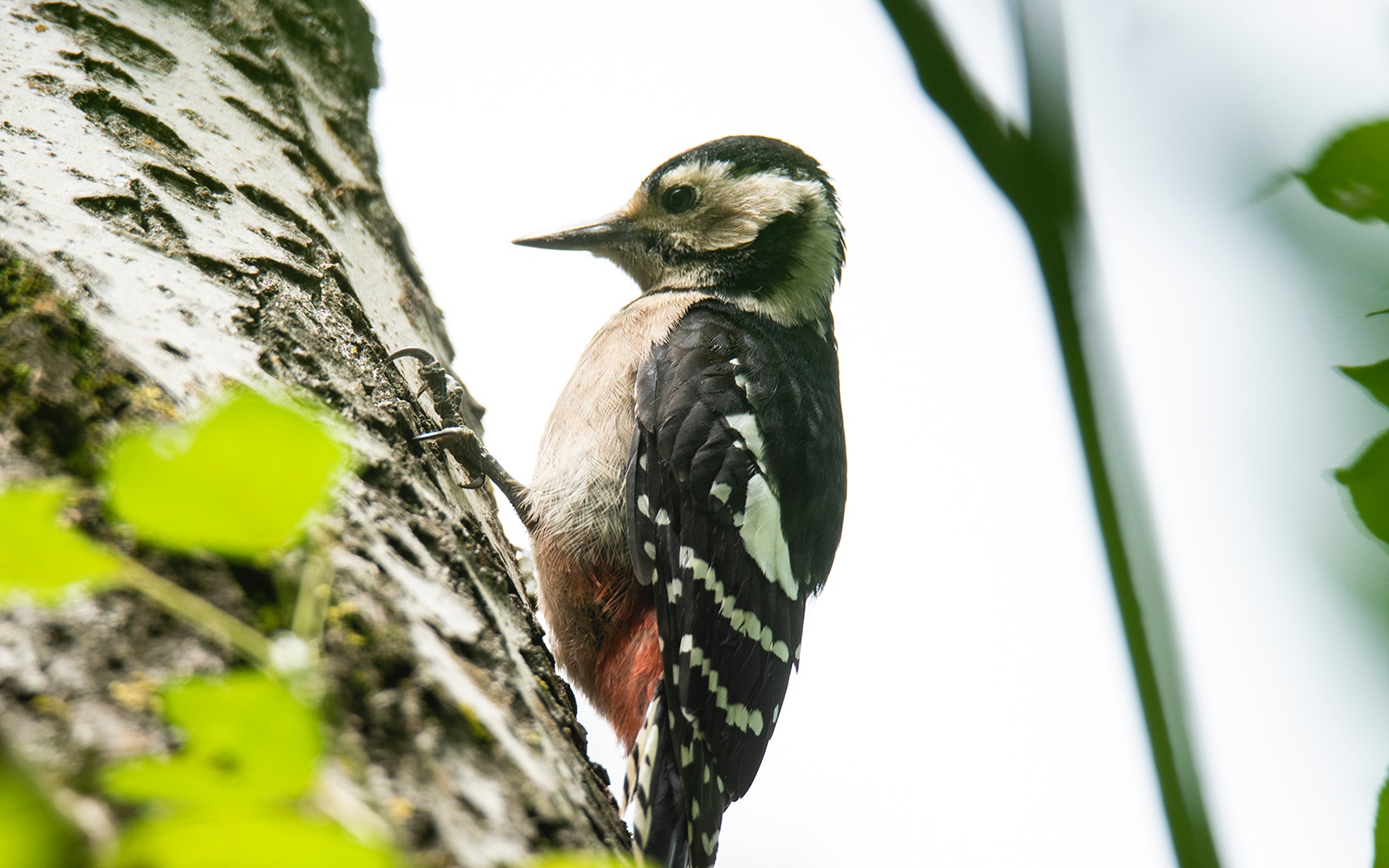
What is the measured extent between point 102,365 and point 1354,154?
4.07ft

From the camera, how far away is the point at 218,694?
19.0 inches

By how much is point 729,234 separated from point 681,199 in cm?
23

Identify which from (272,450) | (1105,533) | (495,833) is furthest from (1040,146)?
(495,833)

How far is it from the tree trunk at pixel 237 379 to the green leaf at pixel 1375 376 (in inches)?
27.2

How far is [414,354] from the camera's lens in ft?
8.23

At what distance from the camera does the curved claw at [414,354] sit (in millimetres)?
2360

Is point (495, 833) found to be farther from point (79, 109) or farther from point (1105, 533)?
point (79, 109)

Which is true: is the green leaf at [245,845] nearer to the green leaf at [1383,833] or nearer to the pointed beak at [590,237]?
the green leaf at [1383,833]

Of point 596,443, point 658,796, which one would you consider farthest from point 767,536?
point 658,796

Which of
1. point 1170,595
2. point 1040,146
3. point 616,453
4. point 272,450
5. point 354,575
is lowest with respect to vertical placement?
point 616,453

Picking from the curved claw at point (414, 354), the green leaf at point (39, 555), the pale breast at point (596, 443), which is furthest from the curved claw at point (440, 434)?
the green leaf at point (39, 555)

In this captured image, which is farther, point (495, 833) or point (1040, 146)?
point (495, 833)

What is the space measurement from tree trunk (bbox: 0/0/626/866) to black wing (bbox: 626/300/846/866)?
0.47 m

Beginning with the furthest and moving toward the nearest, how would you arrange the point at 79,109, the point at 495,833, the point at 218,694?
the point at 79,109 → the point at 495,833 → the point at 218,694
